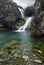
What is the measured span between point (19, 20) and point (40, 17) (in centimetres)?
1573

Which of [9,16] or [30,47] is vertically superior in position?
[9,16]

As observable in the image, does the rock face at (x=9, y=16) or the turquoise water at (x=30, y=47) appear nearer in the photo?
the turquoise water at (x=30, y=47)

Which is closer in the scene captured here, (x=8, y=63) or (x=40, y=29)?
(x=8, y=63)

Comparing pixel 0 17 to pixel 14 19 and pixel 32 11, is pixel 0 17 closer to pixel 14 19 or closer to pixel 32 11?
pixel 14 19

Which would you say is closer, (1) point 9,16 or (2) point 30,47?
(2) point 30,47

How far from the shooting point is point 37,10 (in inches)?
1121

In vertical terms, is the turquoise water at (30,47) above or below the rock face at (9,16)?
below

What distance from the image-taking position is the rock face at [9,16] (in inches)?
1640

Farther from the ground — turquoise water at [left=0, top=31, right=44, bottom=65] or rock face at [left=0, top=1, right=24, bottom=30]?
rock face at [left=0, top=1, right=24, bottom=30]

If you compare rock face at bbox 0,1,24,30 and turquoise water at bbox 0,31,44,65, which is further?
rock face at bbox 0,1,24,30

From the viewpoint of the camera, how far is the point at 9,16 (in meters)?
41.9

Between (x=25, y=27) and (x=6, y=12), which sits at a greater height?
(x=6, y=12)

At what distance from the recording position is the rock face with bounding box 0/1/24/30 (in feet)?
137

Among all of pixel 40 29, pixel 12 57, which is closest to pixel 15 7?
pixel 40 29
